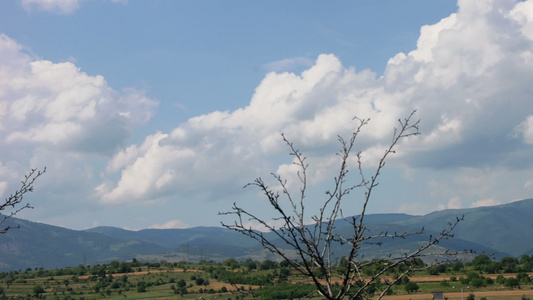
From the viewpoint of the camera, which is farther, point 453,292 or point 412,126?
point 453,292

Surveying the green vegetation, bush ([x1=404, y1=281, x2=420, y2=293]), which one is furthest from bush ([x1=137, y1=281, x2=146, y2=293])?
bush ([x1=404, y1=281, x2=420, y2=293])

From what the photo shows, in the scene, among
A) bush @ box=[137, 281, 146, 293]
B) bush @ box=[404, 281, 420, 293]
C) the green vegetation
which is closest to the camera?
bush @ box=[404, 281, 420, 293]

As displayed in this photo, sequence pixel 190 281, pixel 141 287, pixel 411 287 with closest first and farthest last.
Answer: pixel 411 287 → pixel 141 287 → pixel 190 281

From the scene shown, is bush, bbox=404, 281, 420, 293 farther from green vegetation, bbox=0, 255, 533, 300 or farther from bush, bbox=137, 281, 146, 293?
bush, bbox=137, 281, 146, 293

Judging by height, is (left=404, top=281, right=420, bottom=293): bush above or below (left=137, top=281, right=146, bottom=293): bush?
below

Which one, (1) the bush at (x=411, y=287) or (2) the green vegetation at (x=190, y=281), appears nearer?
(1) the bush at (x=411, y=287)

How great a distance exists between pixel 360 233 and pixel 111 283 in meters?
141

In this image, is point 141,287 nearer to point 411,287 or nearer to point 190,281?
point 190,281

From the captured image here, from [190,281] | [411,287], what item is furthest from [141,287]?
[411,287]

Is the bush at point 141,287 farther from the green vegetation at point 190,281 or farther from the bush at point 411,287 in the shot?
the bush at point 411,287

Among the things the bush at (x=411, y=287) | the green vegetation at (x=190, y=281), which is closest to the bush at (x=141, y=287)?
the green vegetation at (x=190, y=281)

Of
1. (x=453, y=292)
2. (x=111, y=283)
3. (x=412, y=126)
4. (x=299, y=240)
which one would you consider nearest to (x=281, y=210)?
(x=299, y=240)

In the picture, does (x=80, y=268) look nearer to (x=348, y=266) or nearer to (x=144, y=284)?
Answer: (x=144, y=284)

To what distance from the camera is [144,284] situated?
131 meters
